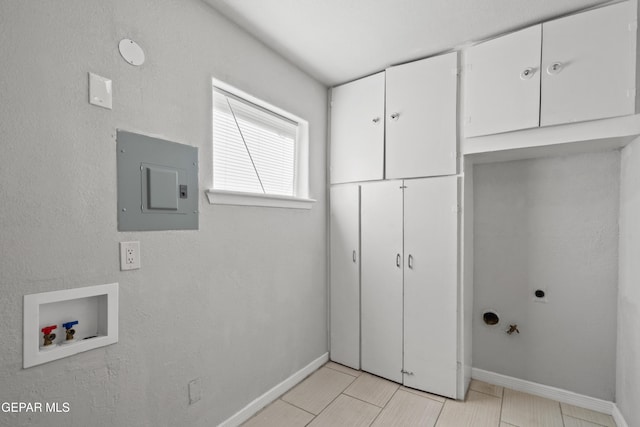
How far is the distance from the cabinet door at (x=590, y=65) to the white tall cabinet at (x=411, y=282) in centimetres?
75

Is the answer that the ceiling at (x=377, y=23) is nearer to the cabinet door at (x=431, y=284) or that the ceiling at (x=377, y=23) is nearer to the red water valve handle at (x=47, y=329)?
the cabinet door at (x=431, y=284)

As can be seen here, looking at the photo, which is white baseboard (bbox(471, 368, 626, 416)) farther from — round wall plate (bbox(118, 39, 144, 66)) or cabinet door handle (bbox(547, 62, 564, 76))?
round wall plate (bbox(118, 39, 144, 66))

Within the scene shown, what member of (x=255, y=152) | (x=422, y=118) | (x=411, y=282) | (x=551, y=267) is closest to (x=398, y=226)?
(x=411, y=282)

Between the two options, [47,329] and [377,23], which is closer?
[47,329]

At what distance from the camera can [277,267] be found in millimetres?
2211

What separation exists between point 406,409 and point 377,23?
262 centimetres

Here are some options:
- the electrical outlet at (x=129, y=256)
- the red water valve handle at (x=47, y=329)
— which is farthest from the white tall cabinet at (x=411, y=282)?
the red water valve handle at (x=47, y=329)

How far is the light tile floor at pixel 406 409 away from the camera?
1.92 meters

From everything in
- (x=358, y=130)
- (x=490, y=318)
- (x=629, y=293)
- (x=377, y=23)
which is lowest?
(x=490, y=318)

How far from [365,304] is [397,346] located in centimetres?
41

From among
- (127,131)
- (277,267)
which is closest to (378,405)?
(277,267)

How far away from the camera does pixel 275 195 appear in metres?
2.15

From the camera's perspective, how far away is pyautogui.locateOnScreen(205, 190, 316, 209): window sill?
175 cm

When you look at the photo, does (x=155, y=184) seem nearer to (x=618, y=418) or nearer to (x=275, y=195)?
(x=275, y=195)
